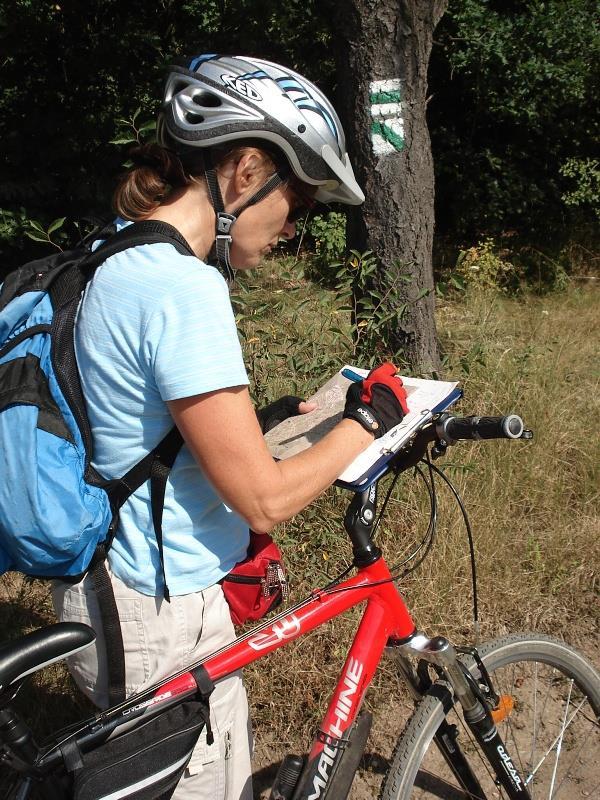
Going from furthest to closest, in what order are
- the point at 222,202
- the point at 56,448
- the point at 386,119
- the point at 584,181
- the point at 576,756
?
the point at 584,181, the point at 386,119, the point at 576,756, the point at 222,202, the point at 56,448

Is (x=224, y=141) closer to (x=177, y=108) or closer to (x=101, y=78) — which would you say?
(x=177, y=108)

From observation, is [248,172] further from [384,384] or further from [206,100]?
[384,384]

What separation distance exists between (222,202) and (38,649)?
945mm

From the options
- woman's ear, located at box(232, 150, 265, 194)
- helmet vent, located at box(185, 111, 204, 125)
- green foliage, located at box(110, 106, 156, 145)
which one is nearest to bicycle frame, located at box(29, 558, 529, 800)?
woman's ear, located at box(232, 150, 265, 194)

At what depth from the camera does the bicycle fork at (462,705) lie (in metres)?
1.85

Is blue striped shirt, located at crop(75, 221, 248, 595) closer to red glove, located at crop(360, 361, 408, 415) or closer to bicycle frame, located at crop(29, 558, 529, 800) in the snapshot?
bicycle frame, located at crop(29, 558, 529, 800)

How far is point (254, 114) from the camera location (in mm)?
1551

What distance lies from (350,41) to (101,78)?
5138 millimetres

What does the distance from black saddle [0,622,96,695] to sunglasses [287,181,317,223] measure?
101 centimetres

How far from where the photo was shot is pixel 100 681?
165 centimetres

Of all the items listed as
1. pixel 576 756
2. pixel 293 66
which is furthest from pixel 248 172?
pixel 293 66

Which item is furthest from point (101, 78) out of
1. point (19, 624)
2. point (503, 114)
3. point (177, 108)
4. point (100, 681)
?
point (100, 681)

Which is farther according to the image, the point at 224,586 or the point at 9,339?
the point at 224,586

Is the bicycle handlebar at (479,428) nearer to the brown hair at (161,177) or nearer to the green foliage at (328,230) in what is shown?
the brown hair at (161,177)
